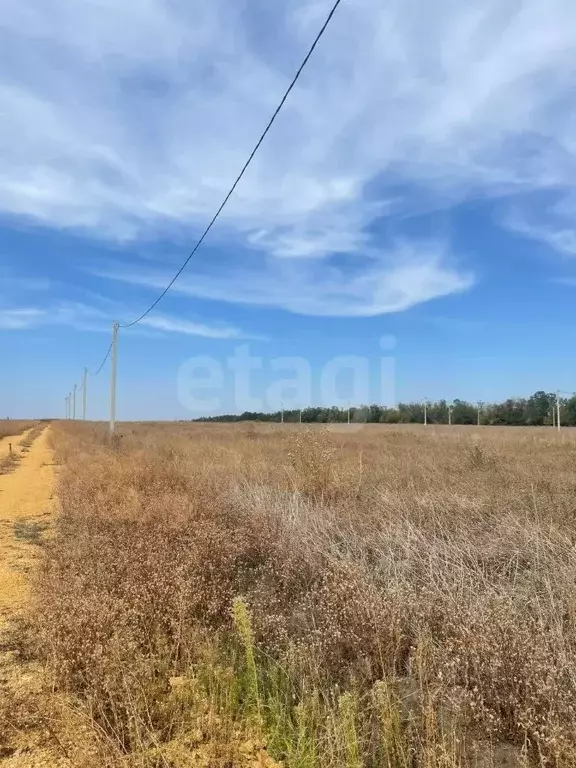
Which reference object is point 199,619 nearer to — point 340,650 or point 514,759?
point 340,650

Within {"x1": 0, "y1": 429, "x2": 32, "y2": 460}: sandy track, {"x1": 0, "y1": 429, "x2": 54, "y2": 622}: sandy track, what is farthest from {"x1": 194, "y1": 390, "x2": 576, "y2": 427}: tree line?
{"x1": 0, "y1": 429, "x2": 54, "y2": 622}: sandy track

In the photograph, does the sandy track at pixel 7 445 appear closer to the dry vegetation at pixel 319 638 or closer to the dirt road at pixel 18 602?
the dirt road at pixel 18 602

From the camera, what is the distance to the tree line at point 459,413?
2398 inches

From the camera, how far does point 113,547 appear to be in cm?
511

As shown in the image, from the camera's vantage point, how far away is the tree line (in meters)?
60.9

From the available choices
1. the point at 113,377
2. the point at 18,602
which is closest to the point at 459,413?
the point at 113,377

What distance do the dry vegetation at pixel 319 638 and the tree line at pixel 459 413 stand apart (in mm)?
54444

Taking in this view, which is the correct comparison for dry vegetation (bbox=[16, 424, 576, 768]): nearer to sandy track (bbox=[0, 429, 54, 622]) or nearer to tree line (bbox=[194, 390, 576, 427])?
sandy track (bbox=[0, 429, 54, 622])

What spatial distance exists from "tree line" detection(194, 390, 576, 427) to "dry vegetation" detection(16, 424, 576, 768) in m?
54.4

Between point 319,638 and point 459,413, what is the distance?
69.5m

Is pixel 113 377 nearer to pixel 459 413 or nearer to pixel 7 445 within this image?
pixel 7 445

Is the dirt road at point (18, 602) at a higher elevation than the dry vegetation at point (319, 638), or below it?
below

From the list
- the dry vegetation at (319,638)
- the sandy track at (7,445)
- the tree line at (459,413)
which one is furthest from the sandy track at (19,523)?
the tree line at (459,413)

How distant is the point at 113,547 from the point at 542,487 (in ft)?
18.7
